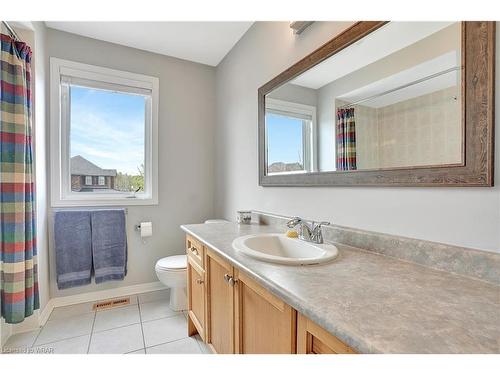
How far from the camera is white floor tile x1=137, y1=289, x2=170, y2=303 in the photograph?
A: 2347 mm

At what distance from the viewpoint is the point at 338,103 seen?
129 centimetres

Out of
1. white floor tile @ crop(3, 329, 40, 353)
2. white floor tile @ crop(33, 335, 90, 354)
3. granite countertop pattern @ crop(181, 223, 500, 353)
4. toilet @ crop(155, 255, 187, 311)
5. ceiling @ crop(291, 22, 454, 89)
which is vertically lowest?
white floor tile @ crop(33, 335, 90, 354)

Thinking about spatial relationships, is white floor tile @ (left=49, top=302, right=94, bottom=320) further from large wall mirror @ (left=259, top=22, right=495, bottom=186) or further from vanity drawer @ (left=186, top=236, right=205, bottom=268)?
large wall mirror @ (left=259, top=22, right=495, bottom=186)

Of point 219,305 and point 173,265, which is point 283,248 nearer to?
point 219,305

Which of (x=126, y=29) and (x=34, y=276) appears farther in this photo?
(x=126, y=29)

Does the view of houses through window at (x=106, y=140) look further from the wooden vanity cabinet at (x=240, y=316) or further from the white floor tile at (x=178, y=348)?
the white floor tile at (x=178, y=348)

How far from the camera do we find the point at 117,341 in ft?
5.64

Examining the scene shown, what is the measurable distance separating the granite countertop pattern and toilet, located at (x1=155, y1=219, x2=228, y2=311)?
1189mm

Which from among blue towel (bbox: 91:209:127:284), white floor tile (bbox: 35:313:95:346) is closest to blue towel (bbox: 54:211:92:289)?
blue towel (bbox: 91:209:127:284)

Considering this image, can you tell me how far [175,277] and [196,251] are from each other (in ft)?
2.00

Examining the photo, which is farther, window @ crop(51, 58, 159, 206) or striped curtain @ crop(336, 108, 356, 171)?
window @ crop(51, 58, 159, 206)
